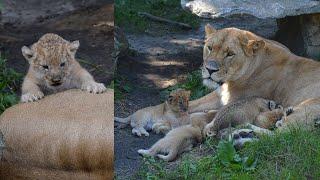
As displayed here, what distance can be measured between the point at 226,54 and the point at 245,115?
1.58 feet

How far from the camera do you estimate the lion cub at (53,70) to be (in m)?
3.96

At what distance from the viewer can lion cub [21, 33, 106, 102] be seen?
156 inches

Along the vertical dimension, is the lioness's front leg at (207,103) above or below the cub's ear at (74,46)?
below

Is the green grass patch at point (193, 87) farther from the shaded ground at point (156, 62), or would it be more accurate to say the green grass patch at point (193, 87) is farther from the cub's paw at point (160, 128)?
the cub's paw at point (160, 128)

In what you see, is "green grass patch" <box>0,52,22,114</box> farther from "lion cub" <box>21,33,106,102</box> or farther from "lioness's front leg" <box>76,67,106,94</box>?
"lioness's front leg" <box>76,67,106,94</box>

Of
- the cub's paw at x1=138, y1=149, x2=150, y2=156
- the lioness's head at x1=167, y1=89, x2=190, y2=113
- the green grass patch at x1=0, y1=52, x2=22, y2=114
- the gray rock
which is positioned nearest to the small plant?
the lioness's head at x1=167, y1=89, x2=190, y2=113

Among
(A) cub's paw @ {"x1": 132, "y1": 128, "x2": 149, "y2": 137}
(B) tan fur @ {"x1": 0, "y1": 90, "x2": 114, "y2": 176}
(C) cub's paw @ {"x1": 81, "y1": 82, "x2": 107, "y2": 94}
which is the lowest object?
(A) cub's paw @ {"x1": 132, "y1": 128, "x2": 149, "y2": 137}

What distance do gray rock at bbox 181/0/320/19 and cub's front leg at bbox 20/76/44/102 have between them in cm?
225

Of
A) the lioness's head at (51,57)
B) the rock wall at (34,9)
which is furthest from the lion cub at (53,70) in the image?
the rock wall at (34,9)

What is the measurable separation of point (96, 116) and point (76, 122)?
0.37 feet

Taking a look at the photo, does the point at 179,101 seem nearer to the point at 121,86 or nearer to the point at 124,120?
the point at 124,120

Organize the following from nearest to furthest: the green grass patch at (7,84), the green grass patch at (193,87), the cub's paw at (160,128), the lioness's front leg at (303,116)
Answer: the green grass patch at (7,84) < the lioness's front leg at (303,116) < the cub's paw at (160,128) < the green grass patch at (193,87)

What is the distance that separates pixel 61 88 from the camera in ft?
13.4

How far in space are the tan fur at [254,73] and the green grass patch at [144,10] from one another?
1706 millimetres
